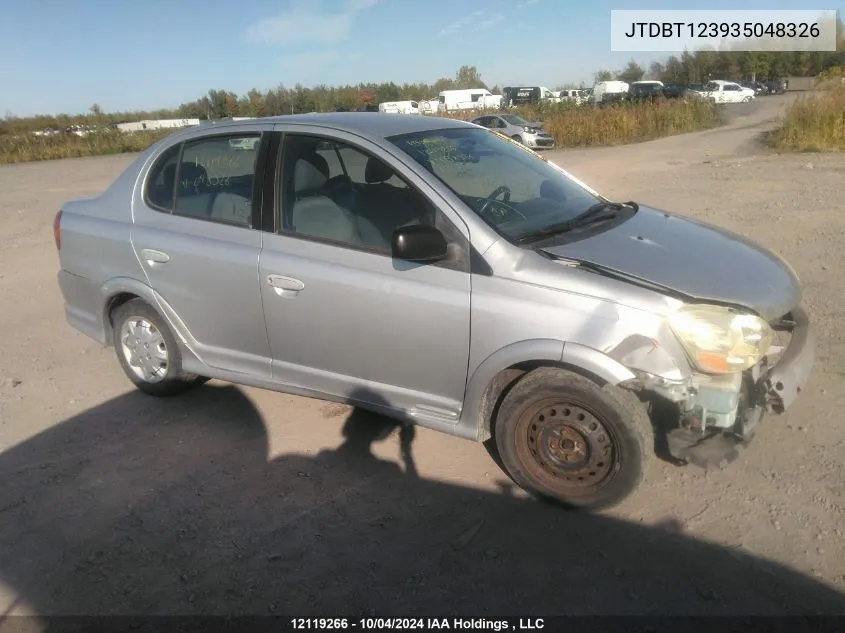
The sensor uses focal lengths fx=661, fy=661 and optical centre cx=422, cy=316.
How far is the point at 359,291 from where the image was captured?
3441 mm

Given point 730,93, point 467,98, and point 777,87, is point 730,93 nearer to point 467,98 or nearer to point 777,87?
point 777,87

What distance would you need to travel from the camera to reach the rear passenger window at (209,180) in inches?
155

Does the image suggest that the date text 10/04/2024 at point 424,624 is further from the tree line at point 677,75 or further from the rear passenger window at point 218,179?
the tree line at point 677,75

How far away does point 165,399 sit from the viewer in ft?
15.4

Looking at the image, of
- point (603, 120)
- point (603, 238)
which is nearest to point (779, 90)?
point (603, 120)

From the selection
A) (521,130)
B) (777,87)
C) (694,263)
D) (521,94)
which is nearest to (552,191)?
(694,263)

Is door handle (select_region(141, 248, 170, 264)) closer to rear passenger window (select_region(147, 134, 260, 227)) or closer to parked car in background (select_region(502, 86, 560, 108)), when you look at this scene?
rear passenger window (select_region(147, 134, 260, 227))

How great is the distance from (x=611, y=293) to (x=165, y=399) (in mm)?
3269

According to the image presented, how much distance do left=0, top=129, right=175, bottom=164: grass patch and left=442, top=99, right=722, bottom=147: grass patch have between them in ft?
74.8

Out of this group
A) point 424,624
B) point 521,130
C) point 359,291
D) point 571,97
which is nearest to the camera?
point 424,624

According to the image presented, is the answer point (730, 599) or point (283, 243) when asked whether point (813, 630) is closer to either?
point (730, 599)

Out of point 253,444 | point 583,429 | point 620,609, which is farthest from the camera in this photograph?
point 253,444

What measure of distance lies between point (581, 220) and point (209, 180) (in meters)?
2.32

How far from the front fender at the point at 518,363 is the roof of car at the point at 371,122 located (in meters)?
1.43
